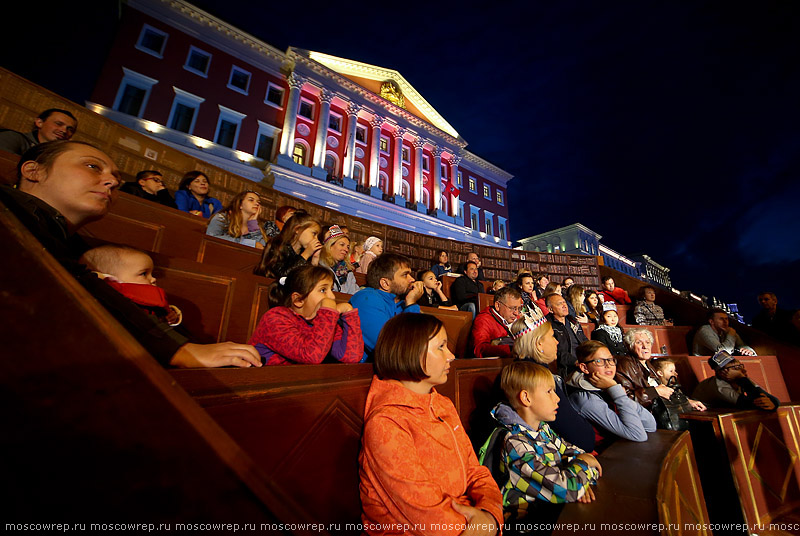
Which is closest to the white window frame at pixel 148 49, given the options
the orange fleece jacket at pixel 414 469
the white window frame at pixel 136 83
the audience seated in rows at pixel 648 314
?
the white window frame at pixel 136 83

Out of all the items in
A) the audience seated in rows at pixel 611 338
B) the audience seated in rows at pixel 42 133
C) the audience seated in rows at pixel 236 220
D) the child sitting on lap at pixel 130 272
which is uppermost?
the audience seated in rows at pixel 42 133

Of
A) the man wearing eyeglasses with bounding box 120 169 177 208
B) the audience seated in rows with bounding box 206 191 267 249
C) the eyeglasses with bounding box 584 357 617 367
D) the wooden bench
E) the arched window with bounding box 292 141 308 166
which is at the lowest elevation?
the wooden bench

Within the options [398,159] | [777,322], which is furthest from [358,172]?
[777,322]

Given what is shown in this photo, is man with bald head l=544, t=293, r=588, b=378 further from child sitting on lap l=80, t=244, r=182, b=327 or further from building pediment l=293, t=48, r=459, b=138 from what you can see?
building pediment l=293, t=48, r=459, b=138

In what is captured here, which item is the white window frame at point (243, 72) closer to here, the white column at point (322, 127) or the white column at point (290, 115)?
the white column at point (290, 115)

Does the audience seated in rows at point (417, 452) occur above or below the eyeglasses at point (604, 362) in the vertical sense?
below

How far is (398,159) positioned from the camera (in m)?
20.3

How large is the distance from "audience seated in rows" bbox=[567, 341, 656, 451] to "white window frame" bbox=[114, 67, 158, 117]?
17689 mm

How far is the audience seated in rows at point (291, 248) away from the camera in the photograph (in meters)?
2.66

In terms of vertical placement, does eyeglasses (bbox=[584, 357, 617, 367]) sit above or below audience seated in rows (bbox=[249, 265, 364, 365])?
below

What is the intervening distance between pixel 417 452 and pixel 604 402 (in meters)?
1.86

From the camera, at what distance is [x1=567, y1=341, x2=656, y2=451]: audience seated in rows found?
214cm

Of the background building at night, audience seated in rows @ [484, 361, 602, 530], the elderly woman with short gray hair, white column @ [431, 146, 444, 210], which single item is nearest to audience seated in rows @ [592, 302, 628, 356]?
the elderly woman with short gray hair

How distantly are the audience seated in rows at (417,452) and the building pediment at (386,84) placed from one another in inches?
837
